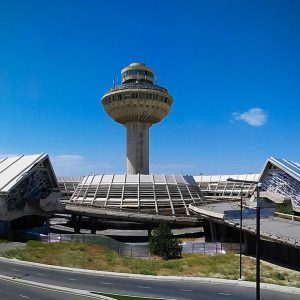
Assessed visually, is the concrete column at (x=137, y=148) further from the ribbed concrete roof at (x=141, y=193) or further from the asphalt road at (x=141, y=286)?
the asphalt road at (x=141, y=286)

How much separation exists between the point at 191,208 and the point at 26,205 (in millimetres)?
31107

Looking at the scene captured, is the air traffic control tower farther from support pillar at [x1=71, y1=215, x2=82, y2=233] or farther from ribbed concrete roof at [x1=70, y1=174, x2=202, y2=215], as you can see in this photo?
support pillar at [x1=71, y1=215, x2=82, y2=233]

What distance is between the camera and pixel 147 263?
148ft

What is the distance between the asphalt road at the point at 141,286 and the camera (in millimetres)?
29966

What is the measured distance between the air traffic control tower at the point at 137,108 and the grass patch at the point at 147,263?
45386 millimetres

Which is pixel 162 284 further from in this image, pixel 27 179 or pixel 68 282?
pixel 27 179

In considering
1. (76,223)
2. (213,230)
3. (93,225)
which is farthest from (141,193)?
(213,230)

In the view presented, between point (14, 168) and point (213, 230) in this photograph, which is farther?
point (14, 168)

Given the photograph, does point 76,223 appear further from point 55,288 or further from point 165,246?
point 55,288

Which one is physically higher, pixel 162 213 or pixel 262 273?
pixel 162 213

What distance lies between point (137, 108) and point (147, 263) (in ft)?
192

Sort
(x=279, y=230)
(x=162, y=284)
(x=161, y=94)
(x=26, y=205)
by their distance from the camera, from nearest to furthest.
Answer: (x=162, y=284), (x=279, y=230), (x=26, y=205), (x=161, y=94)

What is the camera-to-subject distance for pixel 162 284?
1357 inches

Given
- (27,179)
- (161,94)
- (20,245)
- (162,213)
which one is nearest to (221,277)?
(20,245)
